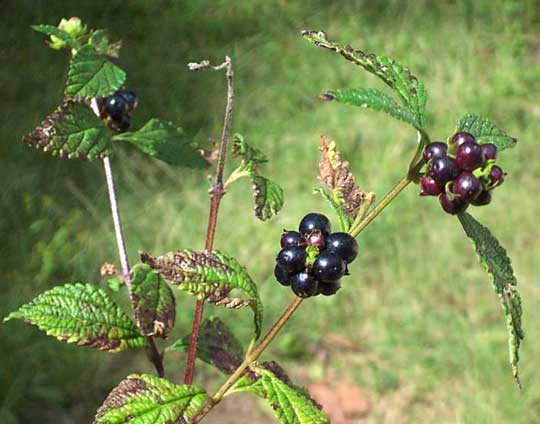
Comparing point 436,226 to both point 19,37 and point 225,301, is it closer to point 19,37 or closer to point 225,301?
point 19,37

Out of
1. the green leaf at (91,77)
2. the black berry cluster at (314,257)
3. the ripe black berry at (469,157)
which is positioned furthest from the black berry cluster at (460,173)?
the green leaf at (91,77)

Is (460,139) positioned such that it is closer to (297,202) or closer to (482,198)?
(482,198)

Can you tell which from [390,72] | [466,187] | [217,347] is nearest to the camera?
[466,187]

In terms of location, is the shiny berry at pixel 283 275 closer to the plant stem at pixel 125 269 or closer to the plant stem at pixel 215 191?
the plant stem at pixel 215 191

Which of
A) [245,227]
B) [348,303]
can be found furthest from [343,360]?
[245,227]

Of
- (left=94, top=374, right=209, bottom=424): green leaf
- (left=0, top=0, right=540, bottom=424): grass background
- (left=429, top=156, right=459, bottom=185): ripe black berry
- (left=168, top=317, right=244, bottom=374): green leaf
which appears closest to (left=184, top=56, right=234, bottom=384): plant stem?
(left=94, top=374, right=209, bottom=424): green leaf

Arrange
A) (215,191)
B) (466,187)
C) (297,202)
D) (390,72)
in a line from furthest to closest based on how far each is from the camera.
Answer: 1. (297,202)
2. (215,191)
3. (390,72)
4. (466,187)

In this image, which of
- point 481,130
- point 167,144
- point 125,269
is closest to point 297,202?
point 167,144
